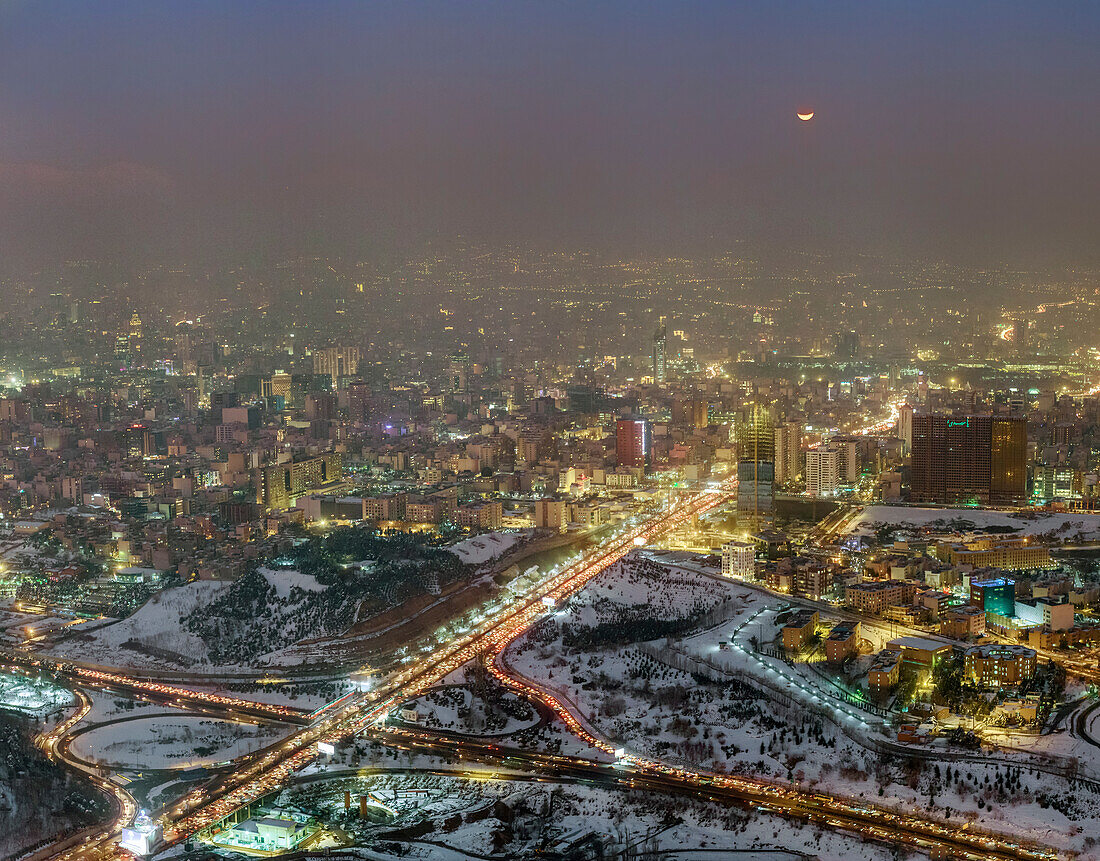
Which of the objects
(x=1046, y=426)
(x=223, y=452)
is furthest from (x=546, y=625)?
(x=1046, y=426)

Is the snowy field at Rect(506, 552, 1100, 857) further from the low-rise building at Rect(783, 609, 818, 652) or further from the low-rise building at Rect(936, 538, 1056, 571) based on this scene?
the low-rise building at Rect(936, 538, 1056, 571)

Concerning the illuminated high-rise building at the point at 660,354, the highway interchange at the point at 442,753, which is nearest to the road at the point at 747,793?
the highway interchange at the point at 442,753

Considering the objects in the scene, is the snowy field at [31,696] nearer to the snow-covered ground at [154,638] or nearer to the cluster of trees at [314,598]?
the snow-covered ground at [154,638]

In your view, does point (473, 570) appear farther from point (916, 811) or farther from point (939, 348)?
point (939, 348)

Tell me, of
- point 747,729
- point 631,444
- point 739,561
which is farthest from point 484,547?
point 631,444

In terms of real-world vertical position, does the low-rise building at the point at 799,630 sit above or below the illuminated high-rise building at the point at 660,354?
below

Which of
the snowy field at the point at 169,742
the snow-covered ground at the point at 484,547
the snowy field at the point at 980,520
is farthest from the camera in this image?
the snowy field at the point at 980,520
